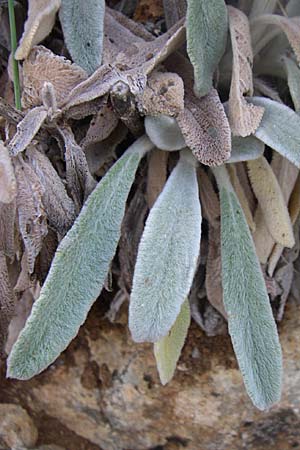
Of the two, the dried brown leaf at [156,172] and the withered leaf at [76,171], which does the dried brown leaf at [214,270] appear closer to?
the dried brown leaf at [156,172]

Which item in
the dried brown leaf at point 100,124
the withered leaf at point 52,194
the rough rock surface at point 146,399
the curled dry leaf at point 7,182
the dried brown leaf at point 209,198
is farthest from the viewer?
the rough rock surface at point 146,399

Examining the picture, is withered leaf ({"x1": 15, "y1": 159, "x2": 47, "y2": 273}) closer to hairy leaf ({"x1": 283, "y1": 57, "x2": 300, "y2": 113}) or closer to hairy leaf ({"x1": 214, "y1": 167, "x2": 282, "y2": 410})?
hairy leaf ({"x1": 214, "y1": 167, "x2": 282, "y2": 410})

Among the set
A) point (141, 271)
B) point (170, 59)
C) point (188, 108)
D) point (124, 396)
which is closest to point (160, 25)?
point (170, 59)

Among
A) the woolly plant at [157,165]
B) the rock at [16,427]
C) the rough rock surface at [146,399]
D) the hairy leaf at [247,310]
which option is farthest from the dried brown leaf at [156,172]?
the rock at [16,427]

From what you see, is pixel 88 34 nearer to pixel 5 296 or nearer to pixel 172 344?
pixel 5 296

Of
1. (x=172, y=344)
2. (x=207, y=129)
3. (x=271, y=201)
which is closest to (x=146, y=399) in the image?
(x=172, y=344)

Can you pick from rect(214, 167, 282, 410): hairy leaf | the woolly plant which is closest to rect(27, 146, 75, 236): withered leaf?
the woolly plant
